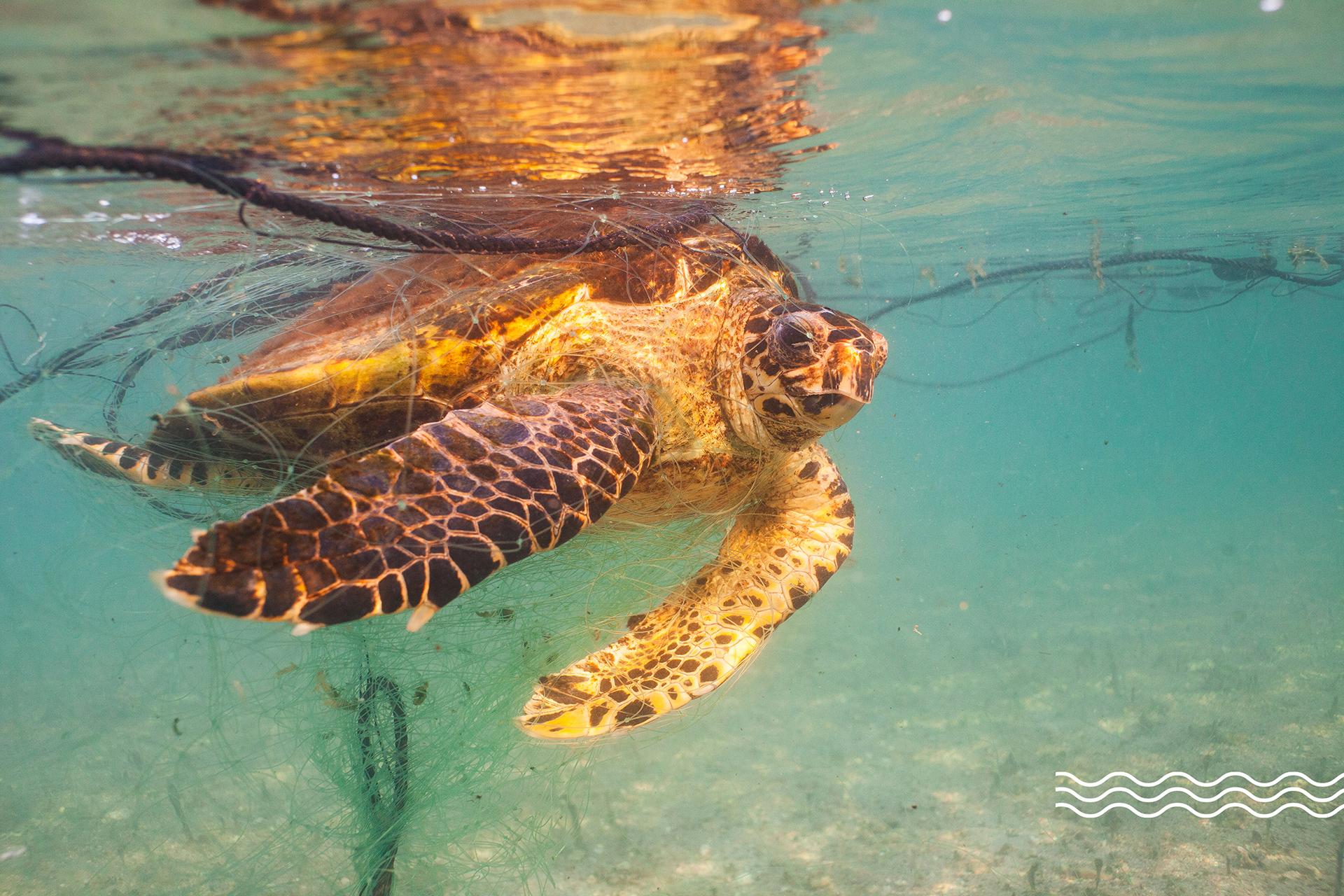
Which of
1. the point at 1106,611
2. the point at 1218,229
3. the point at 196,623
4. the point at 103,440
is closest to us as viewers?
the point at 103,440

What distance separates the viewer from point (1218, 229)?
50.0ft

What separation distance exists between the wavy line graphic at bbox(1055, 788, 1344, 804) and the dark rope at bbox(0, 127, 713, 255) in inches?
286

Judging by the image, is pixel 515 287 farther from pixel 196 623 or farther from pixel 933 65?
pixel 933 65

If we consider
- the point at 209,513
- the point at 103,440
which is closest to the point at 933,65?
the point at 209,513

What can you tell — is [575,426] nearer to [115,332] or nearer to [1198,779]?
[115,332]

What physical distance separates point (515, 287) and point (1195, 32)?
5739 mm

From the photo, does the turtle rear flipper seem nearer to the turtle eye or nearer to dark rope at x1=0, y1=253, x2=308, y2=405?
dark rope at x1=0, y1=253, x2=308, y2=405

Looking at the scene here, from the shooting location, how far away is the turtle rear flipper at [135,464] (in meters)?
4.09

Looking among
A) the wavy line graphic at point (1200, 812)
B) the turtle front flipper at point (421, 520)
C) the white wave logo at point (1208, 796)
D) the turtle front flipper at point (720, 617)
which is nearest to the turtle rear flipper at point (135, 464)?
the turtle front flipper at point (421, 520)

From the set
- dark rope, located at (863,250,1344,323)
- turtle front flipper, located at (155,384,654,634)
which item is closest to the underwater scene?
turtle front flipper, located at (155,384,654,634)

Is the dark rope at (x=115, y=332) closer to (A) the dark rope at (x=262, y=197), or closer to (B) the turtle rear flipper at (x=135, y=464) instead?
(B) the turtle rear flipper at (x=135, y=464)

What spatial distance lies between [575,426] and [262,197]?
1.59 metres

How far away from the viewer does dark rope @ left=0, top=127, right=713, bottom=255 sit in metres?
2.20

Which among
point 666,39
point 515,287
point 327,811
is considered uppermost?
point 666,39
